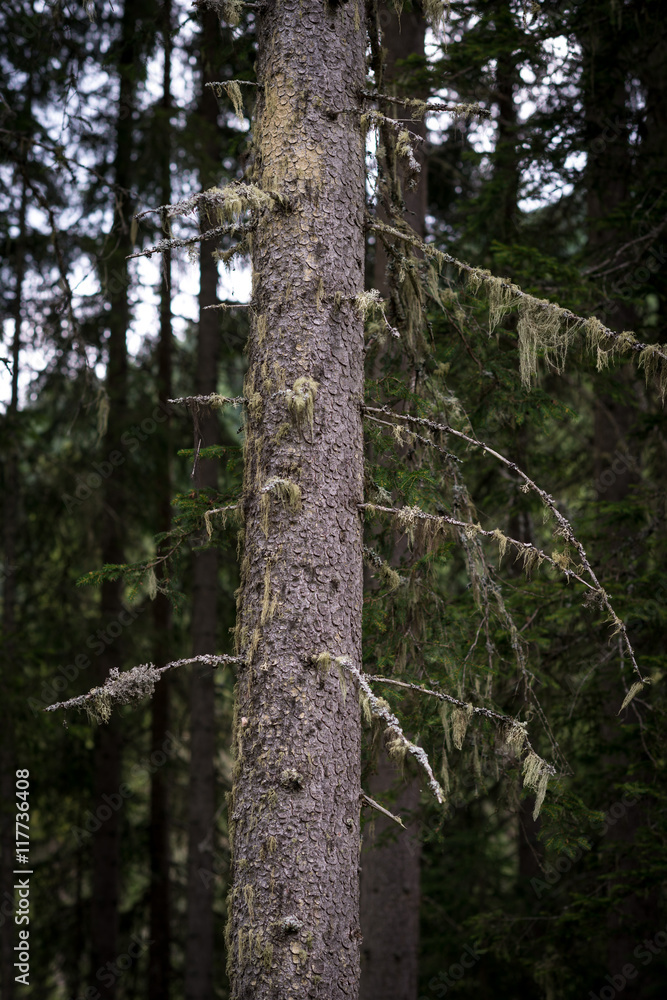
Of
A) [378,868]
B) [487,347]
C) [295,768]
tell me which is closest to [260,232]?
[487,347]

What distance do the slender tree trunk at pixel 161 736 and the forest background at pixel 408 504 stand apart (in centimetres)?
4

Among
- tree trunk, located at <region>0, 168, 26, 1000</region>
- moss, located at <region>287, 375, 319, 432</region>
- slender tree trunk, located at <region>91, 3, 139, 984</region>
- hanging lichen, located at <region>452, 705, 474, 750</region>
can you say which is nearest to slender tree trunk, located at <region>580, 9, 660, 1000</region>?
hanging lichen, located at <region>452, 705, 474, 750</region>

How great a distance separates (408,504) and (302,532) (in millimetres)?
910

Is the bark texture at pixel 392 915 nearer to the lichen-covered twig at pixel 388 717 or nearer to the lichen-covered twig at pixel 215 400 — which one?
the lichen-covered twig at pixel 388 717

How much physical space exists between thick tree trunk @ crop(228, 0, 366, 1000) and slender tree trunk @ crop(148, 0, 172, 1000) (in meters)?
6.14

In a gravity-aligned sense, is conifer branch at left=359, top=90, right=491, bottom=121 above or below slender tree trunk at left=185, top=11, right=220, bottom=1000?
above

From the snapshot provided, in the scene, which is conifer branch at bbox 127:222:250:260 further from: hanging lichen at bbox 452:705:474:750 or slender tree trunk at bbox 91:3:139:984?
slender tree trunk at bbox 91:3:139:984

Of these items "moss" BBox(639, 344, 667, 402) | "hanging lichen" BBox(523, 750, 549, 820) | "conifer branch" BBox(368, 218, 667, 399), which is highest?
"conifer branch" BBox(368, 218, 667, 399)

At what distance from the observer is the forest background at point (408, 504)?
457 centimetres

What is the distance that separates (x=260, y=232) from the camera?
3.62m

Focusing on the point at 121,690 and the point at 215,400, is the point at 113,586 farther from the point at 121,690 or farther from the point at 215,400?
the point at 121,690

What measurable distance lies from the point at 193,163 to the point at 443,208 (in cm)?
394

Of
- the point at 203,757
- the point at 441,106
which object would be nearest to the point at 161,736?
the point at 203,757

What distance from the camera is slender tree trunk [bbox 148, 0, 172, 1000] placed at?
988 centimetres
